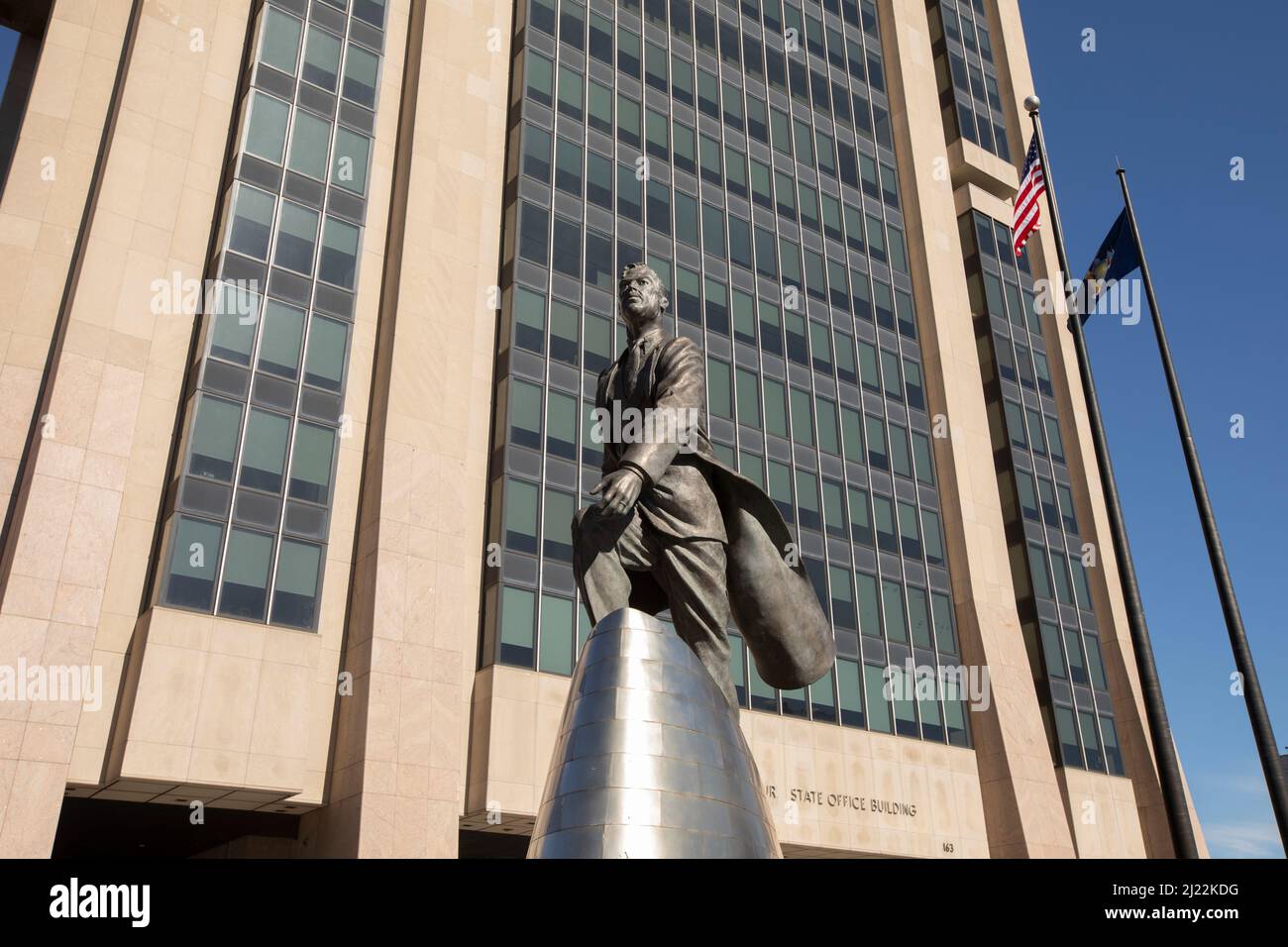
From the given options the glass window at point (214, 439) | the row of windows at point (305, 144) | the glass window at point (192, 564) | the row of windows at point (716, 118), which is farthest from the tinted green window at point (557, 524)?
the row of windows at point (716, 118)

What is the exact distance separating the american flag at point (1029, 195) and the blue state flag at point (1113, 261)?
1.41 meters

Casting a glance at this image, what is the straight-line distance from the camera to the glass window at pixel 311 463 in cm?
2723

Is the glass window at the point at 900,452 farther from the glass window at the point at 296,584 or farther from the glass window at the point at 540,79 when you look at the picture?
the glass window at the point at 296,584

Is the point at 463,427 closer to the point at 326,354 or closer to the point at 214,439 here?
the point at 326,354

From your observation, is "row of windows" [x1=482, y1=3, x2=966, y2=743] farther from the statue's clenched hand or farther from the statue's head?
the statue's clenched hand

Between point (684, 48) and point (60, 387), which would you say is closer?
point (60, 387)

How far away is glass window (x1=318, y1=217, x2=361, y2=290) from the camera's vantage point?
98.2 feet

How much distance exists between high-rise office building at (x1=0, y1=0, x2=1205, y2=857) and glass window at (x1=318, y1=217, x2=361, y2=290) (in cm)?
15

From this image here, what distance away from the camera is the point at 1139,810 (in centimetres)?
3841

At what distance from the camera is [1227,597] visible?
44.1ft

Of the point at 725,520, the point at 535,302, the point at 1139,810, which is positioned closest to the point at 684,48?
the point at 535,302

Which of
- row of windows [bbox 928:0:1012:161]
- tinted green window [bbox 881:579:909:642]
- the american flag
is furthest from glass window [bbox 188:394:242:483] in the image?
row of windows [bbox 928:0:1012:161]
